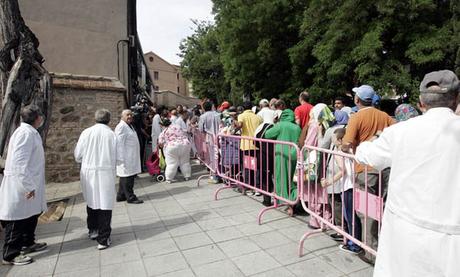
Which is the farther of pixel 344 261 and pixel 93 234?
pixel 93 234

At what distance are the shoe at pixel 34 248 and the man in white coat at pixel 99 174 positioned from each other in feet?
2.22

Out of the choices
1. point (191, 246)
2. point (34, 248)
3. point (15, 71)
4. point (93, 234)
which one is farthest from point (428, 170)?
point (15, 71)

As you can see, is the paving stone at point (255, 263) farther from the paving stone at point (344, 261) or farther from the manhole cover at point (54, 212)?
the manhole cover at point (54, 212)

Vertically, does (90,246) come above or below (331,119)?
below

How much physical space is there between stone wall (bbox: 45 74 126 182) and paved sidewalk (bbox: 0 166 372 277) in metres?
2.92

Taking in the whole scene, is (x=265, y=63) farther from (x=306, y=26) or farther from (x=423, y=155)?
Result: (x=423, y=155)

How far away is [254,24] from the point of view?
630 inches

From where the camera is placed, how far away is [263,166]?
17.9ft

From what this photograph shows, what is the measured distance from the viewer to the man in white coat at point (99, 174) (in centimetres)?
411

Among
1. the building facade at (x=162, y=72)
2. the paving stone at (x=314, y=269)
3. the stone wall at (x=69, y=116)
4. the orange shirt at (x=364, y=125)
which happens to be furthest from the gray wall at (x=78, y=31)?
the building facade at (x=162, y=72)

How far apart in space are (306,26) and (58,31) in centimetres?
932

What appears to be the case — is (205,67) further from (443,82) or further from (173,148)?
(443,82)

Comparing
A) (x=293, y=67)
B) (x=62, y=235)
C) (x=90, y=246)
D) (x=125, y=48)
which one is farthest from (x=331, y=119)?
(x=293, y=67)

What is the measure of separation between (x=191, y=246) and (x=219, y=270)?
0.74m
